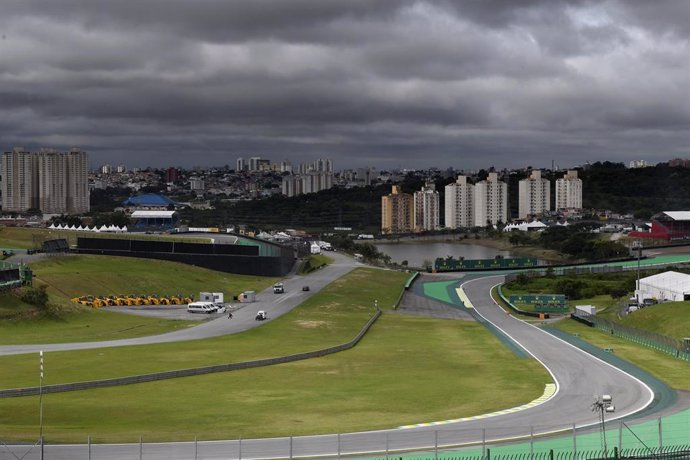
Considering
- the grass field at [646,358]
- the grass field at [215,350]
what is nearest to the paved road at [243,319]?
the grass field at [215,350]

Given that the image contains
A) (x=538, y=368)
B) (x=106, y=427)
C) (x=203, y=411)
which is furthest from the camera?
(x=538, y=368)

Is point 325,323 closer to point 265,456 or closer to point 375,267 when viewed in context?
point 265,456

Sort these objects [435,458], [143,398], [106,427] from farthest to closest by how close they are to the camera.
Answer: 1. [143,398]
2. [106,427]
3. [435,458]

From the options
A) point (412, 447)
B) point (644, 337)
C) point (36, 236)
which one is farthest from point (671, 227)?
point (412, 447)

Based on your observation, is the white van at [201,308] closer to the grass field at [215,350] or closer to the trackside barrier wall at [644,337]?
the grass field at [215,350]

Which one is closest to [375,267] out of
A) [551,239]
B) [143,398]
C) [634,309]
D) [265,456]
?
[634,309]

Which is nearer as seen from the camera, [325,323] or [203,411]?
[203,411]

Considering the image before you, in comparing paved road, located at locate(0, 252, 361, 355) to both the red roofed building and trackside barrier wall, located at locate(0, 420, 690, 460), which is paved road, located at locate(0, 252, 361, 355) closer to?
trackside barrier wall, located at locate(0, 420, 690, 460)
